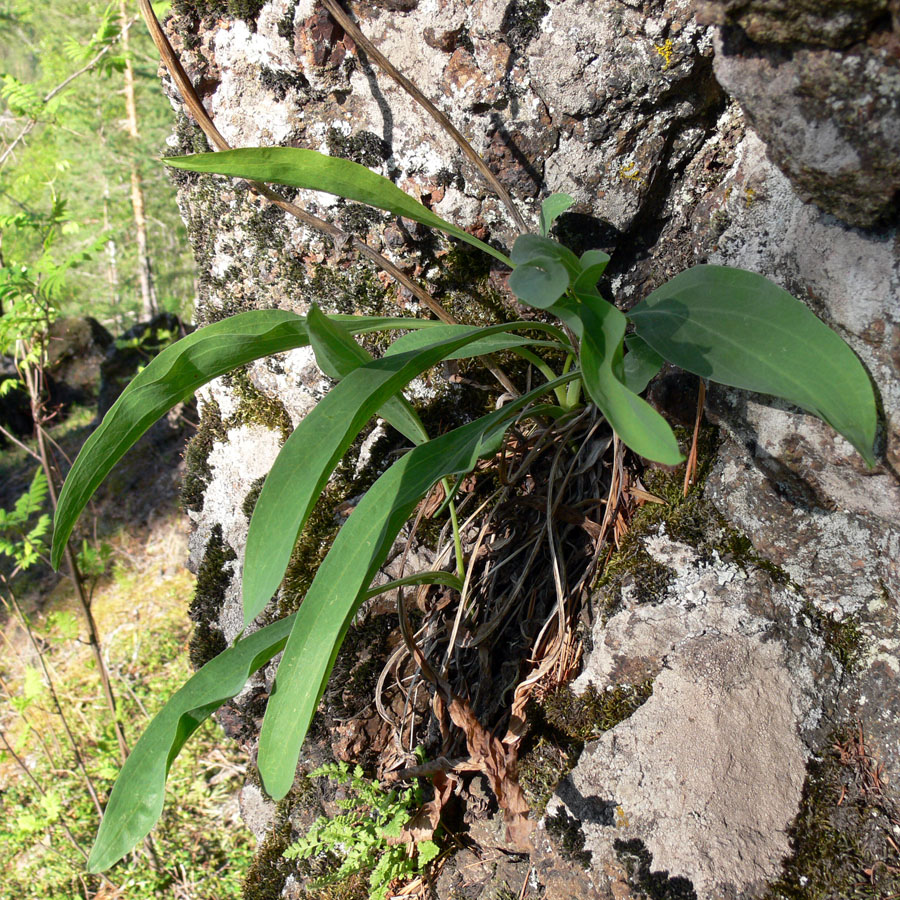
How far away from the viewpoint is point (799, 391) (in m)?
0.67

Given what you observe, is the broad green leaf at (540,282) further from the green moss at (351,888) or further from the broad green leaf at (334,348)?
the green moss at (351,888)

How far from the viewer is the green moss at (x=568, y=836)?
34.5 inches

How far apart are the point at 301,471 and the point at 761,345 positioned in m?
0.48

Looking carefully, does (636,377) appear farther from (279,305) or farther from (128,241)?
(128,241)

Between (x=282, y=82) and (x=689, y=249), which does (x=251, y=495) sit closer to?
(x=282, y=82)

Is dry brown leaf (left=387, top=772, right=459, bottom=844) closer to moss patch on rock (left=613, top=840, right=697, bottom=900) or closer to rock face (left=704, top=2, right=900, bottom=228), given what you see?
moss patch on rock (left=613, top=840, right=697, bottom=900)

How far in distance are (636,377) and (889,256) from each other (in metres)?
0.29

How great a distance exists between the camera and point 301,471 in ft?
2.33

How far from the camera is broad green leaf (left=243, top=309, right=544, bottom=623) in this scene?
70 cm

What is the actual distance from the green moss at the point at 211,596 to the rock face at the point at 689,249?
0.77ft

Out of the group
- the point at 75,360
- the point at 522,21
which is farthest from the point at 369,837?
the point at 75,360

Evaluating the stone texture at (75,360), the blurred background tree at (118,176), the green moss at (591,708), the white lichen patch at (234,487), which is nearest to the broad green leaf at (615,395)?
the green moss at (591,708)

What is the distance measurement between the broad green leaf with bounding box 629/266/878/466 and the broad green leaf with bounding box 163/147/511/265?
0.22 metres

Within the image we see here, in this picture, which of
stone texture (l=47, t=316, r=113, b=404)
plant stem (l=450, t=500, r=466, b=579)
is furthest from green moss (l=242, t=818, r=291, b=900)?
stone texture (l=47, t=316, r=113, b=404)
